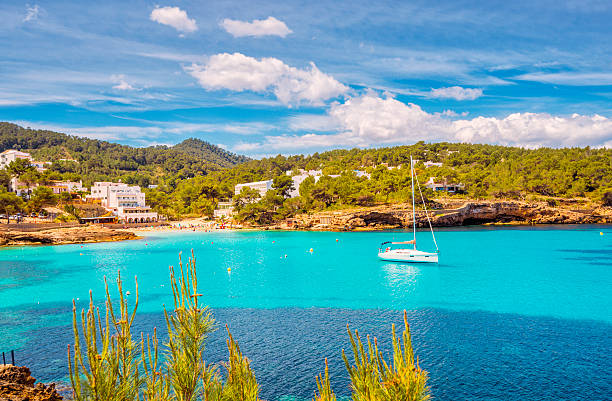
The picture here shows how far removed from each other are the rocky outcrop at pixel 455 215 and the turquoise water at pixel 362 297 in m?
20.4

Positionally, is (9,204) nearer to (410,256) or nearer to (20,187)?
(20,187)

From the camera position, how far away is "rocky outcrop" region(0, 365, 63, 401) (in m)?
10.9

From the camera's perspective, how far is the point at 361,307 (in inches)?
939

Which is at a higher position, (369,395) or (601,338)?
(369,395)

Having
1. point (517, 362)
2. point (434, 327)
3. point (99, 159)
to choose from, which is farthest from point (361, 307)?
point (99, 159)

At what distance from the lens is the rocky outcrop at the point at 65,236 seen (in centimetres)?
5734

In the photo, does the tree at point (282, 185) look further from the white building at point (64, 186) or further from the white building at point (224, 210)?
the white building at point (64, 186)

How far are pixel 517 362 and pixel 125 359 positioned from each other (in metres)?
15.1

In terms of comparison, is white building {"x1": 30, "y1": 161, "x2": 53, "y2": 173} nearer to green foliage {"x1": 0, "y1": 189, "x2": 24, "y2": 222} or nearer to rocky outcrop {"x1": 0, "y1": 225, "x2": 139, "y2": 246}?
green foliage {"x1": 0, "y1": 189, "x2": 24, "y2": 222}

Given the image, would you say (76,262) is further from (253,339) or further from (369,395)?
(369,395)

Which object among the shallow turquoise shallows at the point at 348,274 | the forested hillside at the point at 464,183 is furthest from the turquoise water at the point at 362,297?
the forested hillside at the point at 464,183

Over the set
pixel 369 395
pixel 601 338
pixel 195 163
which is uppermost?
pixel 195 163

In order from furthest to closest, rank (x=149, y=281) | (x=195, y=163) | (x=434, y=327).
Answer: (x=195, y=163)
(x=149, y=281)
(x=434, y=327)

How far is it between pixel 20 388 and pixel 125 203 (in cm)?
8468
